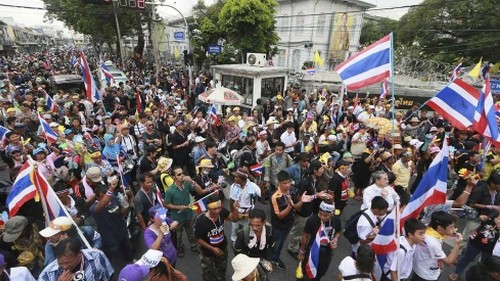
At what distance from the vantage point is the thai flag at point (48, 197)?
3.59 meters

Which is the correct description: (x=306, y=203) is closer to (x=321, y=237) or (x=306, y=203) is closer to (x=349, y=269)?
(x=321, y=237)

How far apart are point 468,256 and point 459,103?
2927 mm

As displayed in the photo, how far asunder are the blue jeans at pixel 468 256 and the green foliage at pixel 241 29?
18009 mm

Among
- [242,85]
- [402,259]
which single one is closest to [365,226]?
[402,259]

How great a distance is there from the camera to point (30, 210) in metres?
4.45

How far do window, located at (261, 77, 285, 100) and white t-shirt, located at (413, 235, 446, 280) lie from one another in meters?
11.2

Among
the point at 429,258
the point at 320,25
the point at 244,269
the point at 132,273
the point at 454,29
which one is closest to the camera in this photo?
the point at 132,273

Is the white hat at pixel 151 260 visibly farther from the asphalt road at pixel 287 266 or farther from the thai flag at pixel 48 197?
the asphalt road at pixel 287 266

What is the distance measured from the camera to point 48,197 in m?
3.62

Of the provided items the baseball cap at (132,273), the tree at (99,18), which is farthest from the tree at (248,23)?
the baseball cap at (132,273)

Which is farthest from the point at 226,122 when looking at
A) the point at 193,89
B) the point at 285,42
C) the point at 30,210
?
the point at 285,42

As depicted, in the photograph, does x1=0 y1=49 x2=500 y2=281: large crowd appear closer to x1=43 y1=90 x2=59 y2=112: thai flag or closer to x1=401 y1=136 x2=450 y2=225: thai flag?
x1=401 y1=136 x2=450 y2=225: thai flag

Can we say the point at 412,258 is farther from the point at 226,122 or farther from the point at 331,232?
the point at 226,122

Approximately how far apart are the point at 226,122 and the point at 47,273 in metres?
6.21
